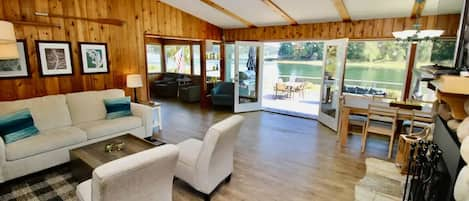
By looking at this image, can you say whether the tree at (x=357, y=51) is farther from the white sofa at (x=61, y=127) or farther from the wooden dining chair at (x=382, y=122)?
the white sofa at (x=61, y=127)

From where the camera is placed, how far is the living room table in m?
2.54

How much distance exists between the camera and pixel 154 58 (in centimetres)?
909

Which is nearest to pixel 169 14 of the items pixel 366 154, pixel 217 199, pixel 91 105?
pixel 91 105

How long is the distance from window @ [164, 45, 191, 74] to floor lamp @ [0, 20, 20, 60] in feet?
19.0

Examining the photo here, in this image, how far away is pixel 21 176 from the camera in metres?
2.82

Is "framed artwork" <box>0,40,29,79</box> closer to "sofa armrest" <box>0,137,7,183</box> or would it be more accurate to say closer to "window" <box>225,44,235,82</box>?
"sofa armrest" <box>0,137,7,183</box>

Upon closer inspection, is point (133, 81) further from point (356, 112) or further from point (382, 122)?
point (382, 122)

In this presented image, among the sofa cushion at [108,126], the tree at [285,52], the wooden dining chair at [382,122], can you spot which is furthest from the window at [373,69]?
→ the sofa cushion at [108,126]

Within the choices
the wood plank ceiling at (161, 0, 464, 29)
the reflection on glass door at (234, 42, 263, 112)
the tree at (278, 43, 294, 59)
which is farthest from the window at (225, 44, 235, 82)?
the tree at (278, 43, 294, 59)

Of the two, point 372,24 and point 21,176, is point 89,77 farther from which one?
point 372,24

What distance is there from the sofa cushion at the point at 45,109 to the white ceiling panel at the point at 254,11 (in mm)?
3315

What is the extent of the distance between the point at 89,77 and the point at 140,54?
1091 millimetres

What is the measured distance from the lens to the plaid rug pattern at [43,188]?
2.55m

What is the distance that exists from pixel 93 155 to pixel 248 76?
15.1 feet
